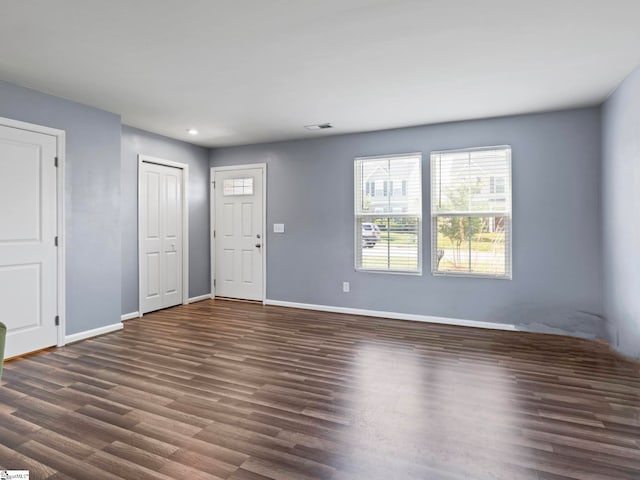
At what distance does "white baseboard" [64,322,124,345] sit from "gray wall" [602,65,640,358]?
17.5 ft

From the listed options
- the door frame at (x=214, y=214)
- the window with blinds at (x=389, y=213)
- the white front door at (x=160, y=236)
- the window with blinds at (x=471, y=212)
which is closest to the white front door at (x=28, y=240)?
the white front door at (x=160, y=236)

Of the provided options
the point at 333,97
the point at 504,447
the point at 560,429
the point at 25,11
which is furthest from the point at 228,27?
the point at 560,429

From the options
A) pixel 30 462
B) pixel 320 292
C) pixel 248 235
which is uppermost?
pixel 248 235

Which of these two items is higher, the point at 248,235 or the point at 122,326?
the point at 248,235

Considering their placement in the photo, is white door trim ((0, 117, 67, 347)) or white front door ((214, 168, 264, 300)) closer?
white door trim ((0, 117, 67, 347))

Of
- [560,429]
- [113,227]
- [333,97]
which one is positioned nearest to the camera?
[560,429]

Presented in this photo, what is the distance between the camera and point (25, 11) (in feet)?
7.87

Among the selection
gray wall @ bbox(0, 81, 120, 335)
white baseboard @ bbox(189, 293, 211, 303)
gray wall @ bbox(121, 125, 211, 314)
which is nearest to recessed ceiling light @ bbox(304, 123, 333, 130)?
gray wall @ bbox(121, 125, 211, 314)

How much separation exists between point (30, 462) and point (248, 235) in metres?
4.49

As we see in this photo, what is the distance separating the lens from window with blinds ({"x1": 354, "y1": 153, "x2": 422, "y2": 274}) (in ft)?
16.8

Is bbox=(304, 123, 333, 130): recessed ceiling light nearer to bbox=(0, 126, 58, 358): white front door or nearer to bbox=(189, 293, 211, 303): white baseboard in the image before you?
bbox=(0, 126, 58, 358): white front door

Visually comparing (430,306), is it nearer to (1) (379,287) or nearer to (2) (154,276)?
(1) (379,287)

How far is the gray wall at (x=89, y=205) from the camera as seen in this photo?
407 centimetres

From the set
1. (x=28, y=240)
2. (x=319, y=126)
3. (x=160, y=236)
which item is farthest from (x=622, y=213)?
(x=28, y=240)
